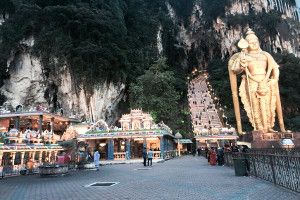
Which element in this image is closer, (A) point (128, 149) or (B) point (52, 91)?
(A) point (128, 149)

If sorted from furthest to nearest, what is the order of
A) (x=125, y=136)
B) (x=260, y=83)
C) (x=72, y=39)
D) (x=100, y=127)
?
(x=72, y=39) → (x=100, y=127) → (x=125, y=136) → (x=260, y=83)

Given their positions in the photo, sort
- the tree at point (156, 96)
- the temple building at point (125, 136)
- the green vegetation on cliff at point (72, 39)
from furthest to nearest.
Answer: the tree at point (156, 96), the green vegetation on cliff at point (72, 39), the temple building at point (125, 136)

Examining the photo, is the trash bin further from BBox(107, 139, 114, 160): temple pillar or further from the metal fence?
BBox(107, 139, 114, 160): temple pillar

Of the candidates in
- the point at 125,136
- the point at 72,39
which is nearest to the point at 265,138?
A: the point at 125,136

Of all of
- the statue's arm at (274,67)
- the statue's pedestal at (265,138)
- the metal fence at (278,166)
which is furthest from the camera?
the statue's arm at (274,67)

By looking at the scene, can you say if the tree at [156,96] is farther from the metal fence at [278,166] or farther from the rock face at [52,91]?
the metal fence at [278,166]

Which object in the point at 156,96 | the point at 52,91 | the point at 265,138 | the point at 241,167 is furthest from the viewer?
the point at 156,96

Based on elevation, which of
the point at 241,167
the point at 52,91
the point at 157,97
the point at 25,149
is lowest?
the point at 241,167

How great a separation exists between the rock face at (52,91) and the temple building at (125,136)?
21.2ft

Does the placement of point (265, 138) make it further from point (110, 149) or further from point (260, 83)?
point (110, 149)

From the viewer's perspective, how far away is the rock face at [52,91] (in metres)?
33.2

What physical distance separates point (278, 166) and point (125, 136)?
18.9 meters

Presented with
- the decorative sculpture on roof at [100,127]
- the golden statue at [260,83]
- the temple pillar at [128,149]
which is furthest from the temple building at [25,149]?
the golden statue at [260,83]

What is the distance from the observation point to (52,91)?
35.5 metres
